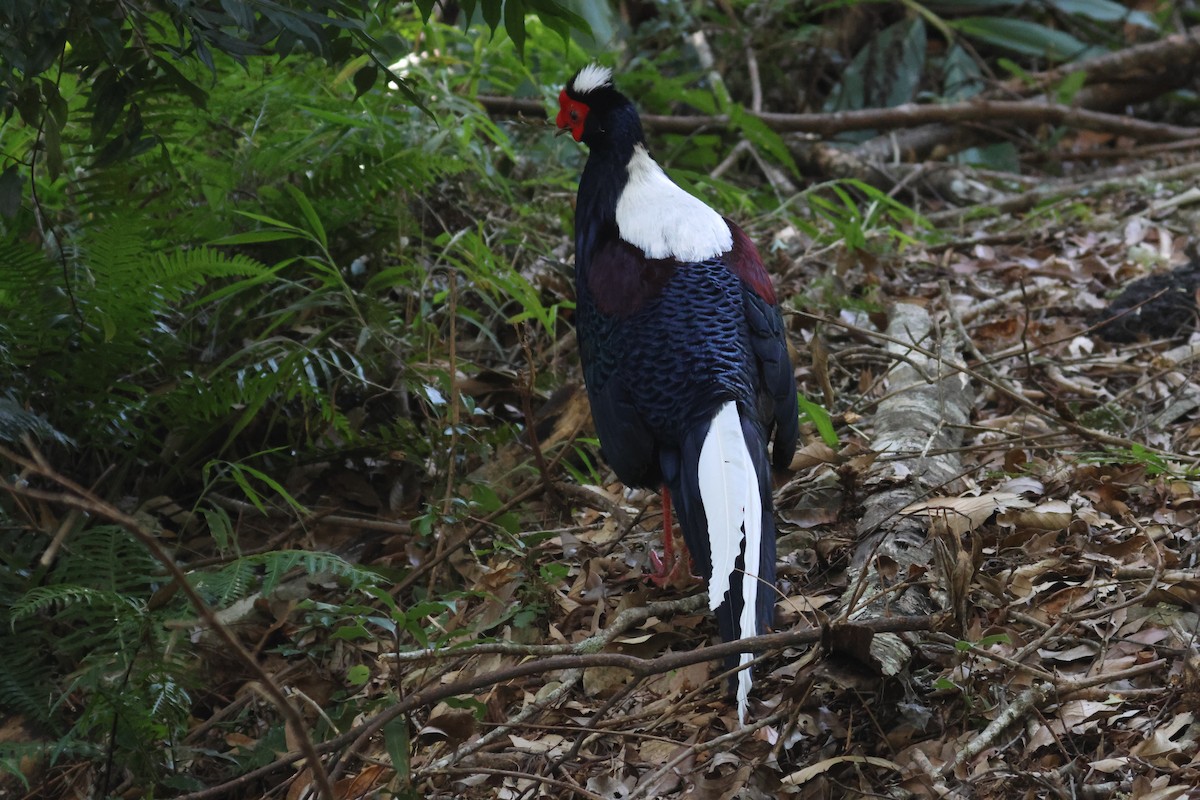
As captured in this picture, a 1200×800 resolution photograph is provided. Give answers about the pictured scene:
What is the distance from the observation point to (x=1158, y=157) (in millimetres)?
7180

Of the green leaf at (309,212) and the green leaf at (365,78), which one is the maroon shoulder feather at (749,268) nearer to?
the green leaf at (365,78)

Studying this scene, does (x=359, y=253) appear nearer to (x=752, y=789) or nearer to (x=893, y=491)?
(x=893, y=491)

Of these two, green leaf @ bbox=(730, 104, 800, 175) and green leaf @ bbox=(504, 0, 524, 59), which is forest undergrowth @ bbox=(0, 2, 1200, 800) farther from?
green leaf @ bbox=(504, 0, 524, 59)

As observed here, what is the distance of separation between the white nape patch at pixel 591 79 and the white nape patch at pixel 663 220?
0.25 m

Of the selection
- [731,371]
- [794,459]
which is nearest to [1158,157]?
[794,459]

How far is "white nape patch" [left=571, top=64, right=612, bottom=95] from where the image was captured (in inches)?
151

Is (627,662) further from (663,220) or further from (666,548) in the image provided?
(663,220)

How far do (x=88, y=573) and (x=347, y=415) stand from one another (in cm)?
130

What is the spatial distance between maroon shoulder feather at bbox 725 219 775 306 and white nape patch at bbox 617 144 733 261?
0.11 ft

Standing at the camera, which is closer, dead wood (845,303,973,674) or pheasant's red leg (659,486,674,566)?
dead wood (845,303,973,674)

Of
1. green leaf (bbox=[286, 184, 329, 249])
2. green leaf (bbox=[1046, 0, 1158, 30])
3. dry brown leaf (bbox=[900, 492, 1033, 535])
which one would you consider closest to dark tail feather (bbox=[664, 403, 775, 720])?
dry brown leaf (bbox=[900, 492, 1033, 535])

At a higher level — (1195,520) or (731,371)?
(731,371)

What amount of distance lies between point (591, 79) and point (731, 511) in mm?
1766

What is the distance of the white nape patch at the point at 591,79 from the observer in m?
3.85
